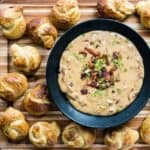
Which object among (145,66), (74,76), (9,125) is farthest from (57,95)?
(145,66)

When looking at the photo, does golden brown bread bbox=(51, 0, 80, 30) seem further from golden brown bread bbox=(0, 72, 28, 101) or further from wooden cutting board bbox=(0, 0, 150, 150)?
golden brown bread bbox=(0, 72, 28, 101)

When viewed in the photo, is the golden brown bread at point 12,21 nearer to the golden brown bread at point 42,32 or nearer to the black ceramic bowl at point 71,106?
the golden brown bread at point 42,32

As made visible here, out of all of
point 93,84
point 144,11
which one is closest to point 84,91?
point 93,84

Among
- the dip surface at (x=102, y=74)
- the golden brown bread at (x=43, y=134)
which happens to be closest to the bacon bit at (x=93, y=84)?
the dip surface at (x=102, y=74)

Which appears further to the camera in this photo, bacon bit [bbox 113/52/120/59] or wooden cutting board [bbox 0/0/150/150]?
wooden cutting board [bbox 0/0/150/150]

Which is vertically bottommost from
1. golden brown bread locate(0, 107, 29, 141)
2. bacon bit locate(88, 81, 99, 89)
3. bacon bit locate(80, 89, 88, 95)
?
golden brown bread locate(0, 107, 29, 141)

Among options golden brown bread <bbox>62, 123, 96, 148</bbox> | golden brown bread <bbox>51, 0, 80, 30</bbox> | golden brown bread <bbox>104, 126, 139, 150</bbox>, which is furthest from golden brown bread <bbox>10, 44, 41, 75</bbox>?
golden brown bread <bbox>104, 126, 139, 150</bbox>

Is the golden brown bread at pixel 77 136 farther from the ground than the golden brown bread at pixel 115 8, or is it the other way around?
the golden brown bread at pixel 115 8
